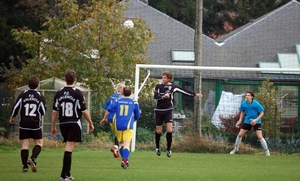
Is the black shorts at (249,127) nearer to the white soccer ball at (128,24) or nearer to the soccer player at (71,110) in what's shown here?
the white soccer ball at (128,24)

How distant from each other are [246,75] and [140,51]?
12.7m

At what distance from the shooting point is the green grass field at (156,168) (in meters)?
14.3

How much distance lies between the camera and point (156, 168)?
16.4 m

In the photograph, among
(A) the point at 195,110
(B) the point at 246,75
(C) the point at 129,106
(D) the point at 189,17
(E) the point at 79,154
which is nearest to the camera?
(C) the point at 129,106

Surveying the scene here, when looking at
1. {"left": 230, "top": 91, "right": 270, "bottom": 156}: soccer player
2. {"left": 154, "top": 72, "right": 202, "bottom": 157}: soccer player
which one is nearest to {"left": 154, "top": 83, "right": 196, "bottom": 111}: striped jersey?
{"left": 154, "top": 72, "right": 202, "bottom": 157}: soccer player

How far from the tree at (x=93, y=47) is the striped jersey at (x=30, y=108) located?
1236 cm

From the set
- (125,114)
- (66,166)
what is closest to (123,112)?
(125,114)

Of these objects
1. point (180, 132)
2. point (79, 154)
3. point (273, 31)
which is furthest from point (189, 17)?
point (79, 154)

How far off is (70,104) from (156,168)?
3480 millimetres

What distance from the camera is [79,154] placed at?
20.9 metres

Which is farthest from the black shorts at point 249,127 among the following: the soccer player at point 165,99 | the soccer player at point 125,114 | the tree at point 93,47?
the soccer player at point 125,114

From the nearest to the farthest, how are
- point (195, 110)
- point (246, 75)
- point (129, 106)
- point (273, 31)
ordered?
1. point (129, 106)
2. point (195, 110)
3. point (246, 75)
4. point (273, 31)

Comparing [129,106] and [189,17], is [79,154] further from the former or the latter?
[189,17]

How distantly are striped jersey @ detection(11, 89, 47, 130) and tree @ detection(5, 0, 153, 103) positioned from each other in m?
12.4
